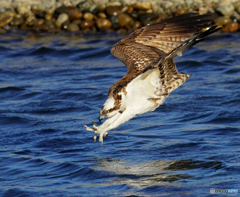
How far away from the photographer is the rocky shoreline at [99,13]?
1589cm

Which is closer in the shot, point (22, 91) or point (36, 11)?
point (22, 91)

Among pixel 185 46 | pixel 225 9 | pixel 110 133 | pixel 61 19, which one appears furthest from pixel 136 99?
pixel 61 19

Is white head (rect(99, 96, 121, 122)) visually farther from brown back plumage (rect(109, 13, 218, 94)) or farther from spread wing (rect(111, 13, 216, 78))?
spread wing (rect(111, 13, 216, 78))

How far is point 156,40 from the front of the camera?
7.43 m

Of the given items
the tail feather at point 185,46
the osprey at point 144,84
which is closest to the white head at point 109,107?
the osprey at point 144,84

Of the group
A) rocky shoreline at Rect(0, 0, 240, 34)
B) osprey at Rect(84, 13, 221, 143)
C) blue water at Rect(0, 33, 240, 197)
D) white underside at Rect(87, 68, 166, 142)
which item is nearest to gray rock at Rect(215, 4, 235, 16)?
rocky shoreline at Rect(0, 0, 240, 34)

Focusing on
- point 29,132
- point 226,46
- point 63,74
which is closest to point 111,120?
point 29,132

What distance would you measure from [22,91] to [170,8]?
22.3 ft

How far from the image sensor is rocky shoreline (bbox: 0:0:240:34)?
15891 mm

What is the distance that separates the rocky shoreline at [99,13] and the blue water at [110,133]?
1.55 meters

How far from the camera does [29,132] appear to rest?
28.2 ft

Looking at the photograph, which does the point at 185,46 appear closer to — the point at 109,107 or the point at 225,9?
the point at 109,107

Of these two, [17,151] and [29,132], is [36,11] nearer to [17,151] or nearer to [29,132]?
[29,132]

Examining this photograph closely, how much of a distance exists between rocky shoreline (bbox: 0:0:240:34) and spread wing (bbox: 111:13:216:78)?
8259mm
